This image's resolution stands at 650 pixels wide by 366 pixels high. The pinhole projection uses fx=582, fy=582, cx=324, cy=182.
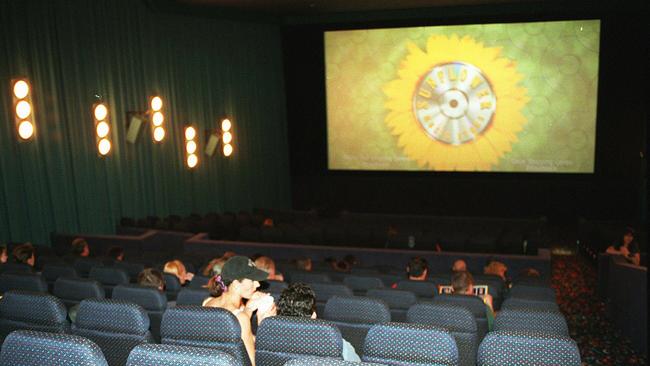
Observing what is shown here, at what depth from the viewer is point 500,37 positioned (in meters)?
12.8

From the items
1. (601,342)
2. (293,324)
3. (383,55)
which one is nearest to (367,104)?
(383,55)

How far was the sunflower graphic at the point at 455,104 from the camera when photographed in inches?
511

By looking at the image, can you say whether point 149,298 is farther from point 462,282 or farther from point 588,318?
point 588,318

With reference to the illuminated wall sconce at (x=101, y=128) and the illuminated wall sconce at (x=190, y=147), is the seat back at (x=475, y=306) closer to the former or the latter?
the illuminated wall sconce at (x=101, y=128)

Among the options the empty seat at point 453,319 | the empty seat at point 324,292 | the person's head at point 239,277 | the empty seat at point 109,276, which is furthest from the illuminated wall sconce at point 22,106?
the empty seat at point 453,319

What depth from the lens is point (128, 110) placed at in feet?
36.8

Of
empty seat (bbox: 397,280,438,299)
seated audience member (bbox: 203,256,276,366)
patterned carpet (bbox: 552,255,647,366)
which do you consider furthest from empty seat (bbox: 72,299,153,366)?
patterned carpet (bbox: 552,255,647,366)

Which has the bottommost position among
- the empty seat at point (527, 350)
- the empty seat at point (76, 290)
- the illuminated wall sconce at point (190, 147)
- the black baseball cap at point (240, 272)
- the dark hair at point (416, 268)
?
the dark hair at point (416, 268)

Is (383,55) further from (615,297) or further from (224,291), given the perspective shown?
(224,291)

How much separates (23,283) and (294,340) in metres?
2.53

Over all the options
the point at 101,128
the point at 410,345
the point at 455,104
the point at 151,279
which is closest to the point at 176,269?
the point at 151,279

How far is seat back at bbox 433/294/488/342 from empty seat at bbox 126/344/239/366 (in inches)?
96.3

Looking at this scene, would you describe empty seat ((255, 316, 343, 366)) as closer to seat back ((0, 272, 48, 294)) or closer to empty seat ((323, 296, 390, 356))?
empty seat ((323, 296, 390, 356))

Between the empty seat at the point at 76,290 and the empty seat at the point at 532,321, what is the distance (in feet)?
8.46
